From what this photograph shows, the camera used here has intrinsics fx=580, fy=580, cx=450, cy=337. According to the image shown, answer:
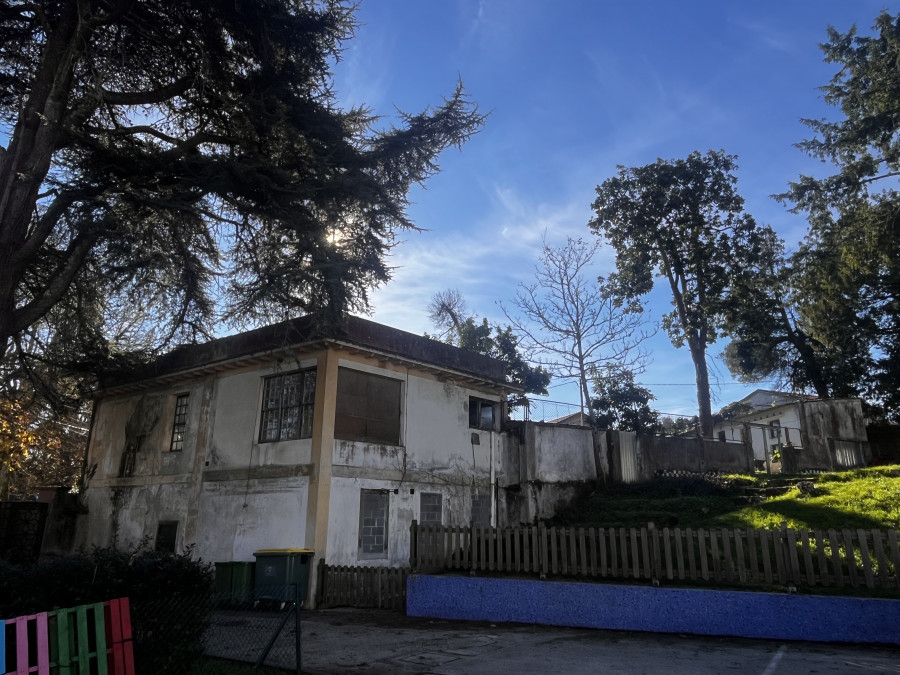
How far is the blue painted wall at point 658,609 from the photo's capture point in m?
7.80

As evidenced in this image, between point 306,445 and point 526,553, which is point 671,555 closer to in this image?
Answer: point 526,553

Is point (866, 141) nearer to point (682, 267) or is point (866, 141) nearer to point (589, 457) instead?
point (682, 267)

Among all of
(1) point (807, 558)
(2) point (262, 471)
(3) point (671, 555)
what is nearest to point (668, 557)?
(3) point (671, 555)

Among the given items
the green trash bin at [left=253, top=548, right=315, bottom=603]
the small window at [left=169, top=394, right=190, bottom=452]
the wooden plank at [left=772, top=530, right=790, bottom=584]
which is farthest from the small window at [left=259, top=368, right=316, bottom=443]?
the wooden plank at [left=772, top=530, right=790, bottom=584]

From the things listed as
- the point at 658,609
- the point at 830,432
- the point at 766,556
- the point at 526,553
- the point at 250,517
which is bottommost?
the point at 658,609

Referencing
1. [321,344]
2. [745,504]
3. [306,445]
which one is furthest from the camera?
[745,504]

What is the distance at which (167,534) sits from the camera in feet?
55.3

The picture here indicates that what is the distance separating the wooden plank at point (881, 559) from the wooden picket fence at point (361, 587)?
781cm

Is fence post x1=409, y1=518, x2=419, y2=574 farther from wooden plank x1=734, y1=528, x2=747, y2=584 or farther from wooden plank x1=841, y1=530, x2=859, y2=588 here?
wooden plank x1=841, y1=530, x2=859, y2=588

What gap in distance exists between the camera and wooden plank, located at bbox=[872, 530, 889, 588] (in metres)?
7.89

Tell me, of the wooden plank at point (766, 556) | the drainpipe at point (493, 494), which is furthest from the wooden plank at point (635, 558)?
the drainpipe at point (493, 494)

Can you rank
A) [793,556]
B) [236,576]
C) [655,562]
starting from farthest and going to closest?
1. [236,576]
2. [655,562]
3. [793,556]

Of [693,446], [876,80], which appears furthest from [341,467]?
[876,80]

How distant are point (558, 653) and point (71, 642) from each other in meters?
5.58
